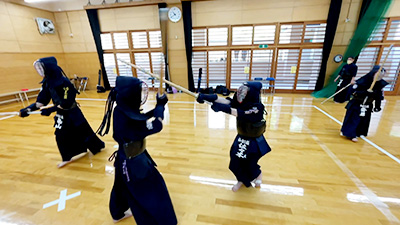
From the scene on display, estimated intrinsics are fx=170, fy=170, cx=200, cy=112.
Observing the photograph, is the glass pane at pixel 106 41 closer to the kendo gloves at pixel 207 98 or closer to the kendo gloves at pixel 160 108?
the kendo gloves at pixel 207 98

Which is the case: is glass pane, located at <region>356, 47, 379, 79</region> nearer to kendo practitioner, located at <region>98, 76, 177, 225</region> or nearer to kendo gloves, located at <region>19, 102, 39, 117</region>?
kendo practitioner, located at <region>98, 76, 177, 225</region>

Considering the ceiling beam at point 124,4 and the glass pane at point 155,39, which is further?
the glass pane at point 155,39

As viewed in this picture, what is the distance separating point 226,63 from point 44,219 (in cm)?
775

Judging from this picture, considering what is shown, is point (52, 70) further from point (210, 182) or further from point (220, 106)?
point (210, 182)

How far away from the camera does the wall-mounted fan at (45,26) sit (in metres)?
7.95

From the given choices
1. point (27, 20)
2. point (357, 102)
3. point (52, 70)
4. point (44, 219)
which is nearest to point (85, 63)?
point (27, 20)

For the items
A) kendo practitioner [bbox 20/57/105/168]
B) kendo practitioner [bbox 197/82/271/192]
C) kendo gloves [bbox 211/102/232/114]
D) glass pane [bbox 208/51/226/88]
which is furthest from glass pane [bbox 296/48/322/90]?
kendo practitioner [bbox 20/57/105/168]

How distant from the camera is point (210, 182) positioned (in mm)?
2404

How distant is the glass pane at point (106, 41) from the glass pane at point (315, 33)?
9163mm

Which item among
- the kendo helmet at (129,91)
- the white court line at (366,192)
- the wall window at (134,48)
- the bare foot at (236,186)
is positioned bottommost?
the white court line at (366,192)

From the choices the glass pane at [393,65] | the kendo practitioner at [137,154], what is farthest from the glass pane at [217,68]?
the kendo practitioner at [137,154]

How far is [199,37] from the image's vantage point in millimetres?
7969

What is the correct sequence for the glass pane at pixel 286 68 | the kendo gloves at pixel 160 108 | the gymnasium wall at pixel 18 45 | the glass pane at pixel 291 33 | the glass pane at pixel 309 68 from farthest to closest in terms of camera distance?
1. the glass pane at pixel 286 68
2. the glass pane at pixel 309 68
3. the glass pane at pixel 291 33
4. the gymnasium wall at pixel 18 45
5. the kendo gloves at pixel 160 108

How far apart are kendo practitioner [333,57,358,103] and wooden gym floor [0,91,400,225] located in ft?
7.19
